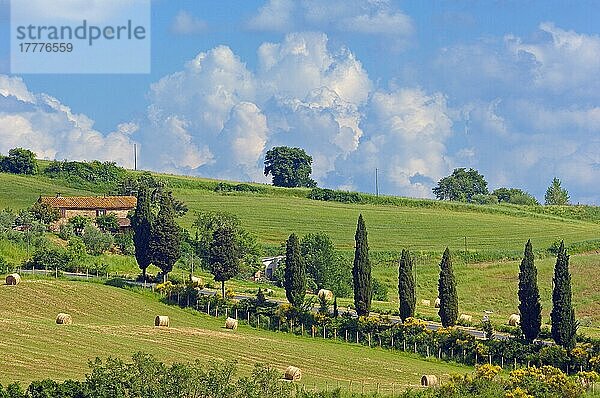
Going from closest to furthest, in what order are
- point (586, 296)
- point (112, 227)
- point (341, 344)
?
point (341, 344) < point (586, 296) < point (112, 227)

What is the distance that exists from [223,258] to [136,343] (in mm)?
28358

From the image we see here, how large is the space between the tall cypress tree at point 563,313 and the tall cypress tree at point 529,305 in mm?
1585

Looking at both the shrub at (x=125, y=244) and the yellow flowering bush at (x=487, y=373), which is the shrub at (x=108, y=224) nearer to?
the shrub at (x=125, y=244)

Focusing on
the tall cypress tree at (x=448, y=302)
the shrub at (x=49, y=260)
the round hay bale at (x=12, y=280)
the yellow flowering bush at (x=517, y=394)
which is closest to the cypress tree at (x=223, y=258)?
the shrub at (x=49, y=260)

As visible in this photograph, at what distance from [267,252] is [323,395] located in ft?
252

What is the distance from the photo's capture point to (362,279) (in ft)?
281

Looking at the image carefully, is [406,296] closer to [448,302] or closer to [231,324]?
[448,302]

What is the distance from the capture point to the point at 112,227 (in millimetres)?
123125

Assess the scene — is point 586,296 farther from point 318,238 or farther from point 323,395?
point 323,395

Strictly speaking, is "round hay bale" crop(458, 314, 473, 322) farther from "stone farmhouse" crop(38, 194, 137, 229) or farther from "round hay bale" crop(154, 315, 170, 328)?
"stone farmhouse" crop(38, 194, 137, 229)

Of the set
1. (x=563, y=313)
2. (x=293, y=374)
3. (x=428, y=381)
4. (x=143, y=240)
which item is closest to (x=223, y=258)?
(x=143, y=240)

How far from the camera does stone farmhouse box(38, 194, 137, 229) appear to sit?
12500cm

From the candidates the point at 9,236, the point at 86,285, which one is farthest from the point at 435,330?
the point at 9,236

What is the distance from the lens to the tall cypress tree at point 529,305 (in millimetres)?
75938
